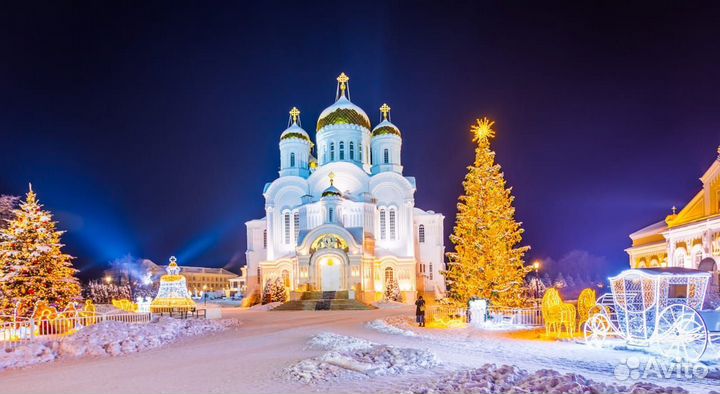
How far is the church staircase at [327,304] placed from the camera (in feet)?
109

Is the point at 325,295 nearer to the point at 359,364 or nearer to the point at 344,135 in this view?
the point at 344,135

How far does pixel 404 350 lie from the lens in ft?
34.7

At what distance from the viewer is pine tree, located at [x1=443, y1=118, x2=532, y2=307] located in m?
20.1

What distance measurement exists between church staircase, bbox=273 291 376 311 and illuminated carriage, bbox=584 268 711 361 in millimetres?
21466

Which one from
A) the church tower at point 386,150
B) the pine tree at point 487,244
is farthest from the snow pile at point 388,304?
the pine tree at point 487,244

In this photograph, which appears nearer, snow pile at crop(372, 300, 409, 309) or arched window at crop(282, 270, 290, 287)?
snow pile at crop(372, 300, 409, 309)

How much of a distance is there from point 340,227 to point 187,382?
93.4 ft

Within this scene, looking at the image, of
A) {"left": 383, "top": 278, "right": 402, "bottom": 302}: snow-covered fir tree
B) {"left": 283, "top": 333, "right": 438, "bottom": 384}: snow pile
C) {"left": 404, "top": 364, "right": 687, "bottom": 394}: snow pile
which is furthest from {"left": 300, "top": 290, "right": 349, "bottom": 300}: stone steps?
{"left": 404, "top": 364, "right": 687, "bottom": 394}: snow pile

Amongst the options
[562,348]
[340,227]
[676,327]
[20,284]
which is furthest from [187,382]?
[340,227]

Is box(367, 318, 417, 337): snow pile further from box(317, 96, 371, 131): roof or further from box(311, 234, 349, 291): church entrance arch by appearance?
box(317, 96, 371, 131): roof

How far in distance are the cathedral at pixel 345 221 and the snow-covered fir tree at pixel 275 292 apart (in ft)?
2.86

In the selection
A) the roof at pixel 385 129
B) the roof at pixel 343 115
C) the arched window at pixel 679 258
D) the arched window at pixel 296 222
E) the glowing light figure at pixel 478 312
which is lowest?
the glowing light figure at pixel 478 312

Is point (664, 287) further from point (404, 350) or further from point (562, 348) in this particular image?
point (404, 350)

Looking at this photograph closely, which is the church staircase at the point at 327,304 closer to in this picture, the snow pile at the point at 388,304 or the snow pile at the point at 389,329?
the snow pile at the point at 388,304
